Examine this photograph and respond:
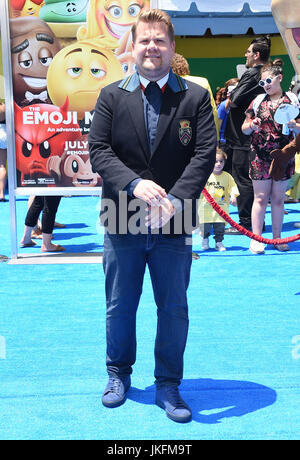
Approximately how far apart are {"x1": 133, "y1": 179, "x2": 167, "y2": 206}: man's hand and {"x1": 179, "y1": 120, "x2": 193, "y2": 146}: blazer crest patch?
27cm

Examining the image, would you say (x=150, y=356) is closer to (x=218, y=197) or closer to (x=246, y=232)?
(x=246, y=232)

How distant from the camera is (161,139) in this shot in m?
2.69

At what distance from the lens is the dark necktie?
2727 millimetres

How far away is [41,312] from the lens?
14.1ft

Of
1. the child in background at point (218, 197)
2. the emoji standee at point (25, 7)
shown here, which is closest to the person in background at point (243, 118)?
the child in background at point (218, 197)

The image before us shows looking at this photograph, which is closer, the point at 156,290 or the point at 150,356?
the point at 156,290

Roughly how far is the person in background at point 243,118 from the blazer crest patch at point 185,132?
4.02m

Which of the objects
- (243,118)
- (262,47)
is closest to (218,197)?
(243,118)

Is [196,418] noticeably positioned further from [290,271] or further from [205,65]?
[205,65]

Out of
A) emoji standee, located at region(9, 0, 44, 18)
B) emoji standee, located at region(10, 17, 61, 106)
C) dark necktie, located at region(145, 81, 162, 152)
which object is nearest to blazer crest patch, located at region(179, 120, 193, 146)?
dark necktie, located at region(145, 81, 162, 152)

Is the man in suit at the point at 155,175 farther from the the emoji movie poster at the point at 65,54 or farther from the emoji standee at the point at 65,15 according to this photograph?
the emoji standee at the point at 65,15

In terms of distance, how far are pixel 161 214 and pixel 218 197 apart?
3.54 m

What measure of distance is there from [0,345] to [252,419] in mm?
1656
